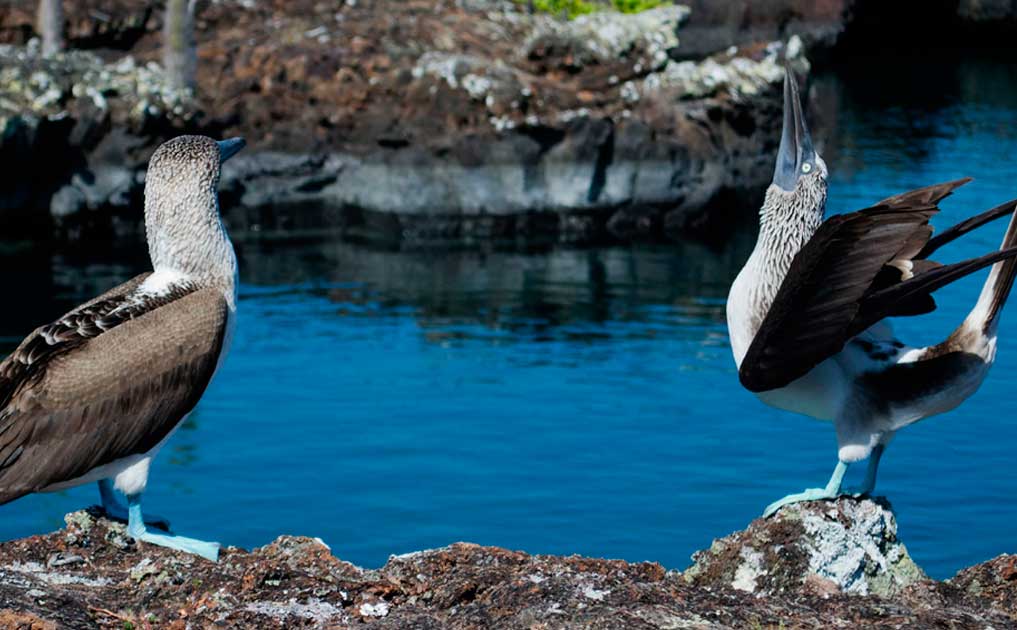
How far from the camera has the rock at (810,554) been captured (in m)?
6.57

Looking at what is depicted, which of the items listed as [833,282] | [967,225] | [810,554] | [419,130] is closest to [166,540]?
[810,554]

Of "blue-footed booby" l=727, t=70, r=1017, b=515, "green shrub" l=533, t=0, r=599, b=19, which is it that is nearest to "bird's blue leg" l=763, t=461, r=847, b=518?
"blue-footed booby" l=727, t=70, r=1017, b=515

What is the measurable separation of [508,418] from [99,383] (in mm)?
9712

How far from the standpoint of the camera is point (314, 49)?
25.7m

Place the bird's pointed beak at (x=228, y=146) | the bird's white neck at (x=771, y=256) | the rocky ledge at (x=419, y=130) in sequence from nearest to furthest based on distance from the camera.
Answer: the bird's white neck at (x=771, y=256)
the bird's pointed beak at (x=228, y=146)
the rocky ledge at (x=419, y=130)

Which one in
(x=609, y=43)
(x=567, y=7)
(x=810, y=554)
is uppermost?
(x=567, y=7)

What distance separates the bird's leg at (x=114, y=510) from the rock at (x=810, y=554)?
2.49 metres

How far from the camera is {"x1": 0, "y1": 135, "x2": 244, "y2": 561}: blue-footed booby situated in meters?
6.98

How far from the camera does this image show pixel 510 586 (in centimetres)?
566

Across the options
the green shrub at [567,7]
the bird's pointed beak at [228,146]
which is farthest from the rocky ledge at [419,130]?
the bird's pointed beak at [228,146]

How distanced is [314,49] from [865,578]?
20.4m

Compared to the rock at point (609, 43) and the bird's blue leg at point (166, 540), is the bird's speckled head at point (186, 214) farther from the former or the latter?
the rock at point (609, 43)

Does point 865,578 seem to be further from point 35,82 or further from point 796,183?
point 35,82

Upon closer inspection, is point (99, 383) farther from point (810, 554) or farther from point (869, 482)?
point (869, 482)
